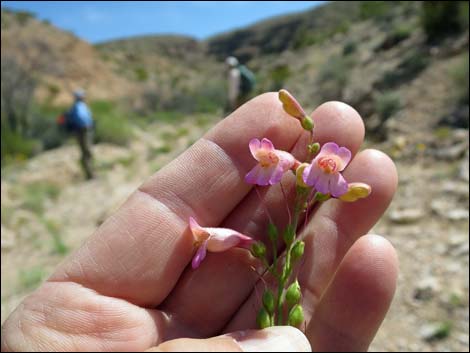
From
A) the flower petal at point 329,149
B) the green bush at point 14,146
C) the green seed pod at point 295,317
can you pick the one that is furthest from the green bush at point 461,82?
the green bush at point 14,146

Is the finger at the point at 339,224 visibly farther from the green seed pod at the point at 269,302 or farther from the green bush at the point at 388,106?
the green bush at the point at 388,106

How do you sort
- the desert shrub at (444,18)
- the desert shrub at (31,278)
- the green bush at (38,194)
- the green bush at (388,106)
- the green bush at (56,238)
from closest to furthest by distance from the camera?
the desert shrub at (31,278) → the green bush at (56,238) → the green bush at (388,106) → the green bush at (38,194) → the desert shrub at (444,18)

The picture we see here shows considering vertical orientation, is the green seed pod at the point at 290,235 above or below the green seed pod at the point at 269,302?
above

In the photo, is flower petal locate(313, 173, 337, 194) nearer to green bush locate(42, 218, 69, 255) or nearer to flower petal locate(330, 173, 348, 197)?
flower petal locate(330, 173, 348, 197)

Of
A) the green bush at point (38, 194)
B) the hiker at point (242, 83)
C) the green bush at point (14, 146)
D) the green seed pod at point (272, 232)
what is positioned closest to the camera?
the green seed pod at point (272, 232)

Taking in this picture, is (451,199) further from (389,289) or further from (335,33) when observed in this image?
(335,33)

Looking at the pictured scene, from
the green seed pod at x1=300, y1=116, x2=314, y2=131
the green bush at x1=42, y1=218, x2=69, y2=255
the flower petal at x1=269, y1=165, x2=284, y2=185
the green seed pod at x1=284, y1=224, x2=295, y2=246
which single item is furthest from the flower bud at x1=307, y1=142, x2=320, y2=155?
the green bush at x1=42, y1=218, x2=69, y2=255
